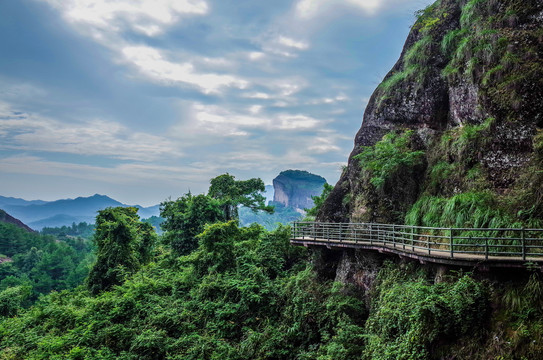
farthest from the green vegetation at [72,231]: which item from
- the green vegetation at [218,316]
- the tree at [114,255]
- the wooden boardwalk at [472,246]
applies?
the wooden boardwalk at [472,246]

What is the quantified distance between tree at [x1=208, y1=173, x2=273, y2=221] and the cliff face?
22.0 metres

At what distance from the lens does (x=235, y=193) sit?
1732 inches

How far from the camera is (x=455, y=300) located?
10.1 m

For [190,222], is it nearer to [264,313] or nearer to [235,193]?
[235,193]

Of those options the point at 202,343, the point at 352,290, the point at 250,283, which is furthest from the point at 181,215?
the point at 352,290

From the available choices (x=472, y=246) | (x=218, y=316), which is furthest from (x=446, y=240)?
(x=218, y=316)

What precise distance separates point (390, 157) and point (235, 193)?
28581 mm

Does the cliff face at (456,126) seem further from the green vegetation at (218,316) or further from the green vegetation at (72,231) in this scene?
the green vegetation at (72,231)

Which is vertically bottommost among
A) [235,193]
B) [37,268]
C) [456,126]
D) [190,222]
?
[37,268]

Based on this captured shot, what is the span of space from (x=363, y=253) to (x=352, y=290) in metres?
1.98

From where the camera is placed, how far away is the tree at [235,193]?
42.7 metres

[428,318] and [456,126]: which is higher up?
[456,126]

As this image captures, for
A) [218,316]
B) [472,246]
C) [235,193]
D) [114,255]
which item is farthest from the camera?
[235,193]

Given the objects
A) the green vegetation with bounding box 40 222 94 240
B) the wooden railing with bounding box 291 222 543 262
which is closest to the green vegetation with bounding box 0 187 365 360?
the wooden railing with bounding box 291 222 543 262
